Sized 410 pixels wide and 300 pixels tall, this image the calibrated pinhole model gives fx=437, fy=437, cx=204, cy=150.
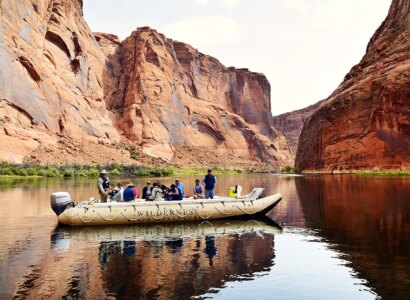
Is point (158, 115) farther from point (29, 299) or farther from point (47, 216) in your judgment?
point (29, 299)

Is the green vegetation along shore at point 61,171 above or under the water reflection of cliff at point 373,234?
above

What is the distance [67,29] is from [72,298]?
97.5m

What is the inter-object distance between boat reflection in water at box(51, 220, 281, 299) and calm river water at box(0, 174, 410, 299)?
0.09 ft

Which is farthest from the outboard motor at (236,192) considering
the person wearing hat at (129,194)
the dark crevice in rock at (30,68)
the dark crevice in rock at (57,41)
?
the dark crevice in rock at (57,41)

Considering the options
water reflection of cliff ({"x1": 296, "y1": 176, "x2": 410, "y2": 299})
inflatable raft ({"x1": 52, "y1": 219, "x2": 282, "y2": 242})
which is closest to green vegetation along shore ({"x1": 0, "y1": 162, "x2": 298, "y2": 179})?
inflatable raft ({"x1": 52, "y1": 219, "x2": 282, "y2": 242})

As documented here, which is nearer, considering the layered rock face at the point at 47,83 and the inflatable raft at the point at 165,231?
the inflatable raft at the point at 165,231

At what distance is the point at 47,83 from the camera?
82.8 m

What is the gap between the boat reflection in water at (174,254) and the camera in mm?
10172

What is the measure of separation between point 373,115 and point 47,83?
60.3 metres

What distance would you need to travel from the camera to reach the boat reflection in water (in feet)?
33.4

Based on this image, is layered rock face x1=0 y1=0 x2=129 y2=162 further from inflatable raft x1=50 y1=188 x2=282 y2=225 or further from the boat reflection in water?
the boat reflection in water

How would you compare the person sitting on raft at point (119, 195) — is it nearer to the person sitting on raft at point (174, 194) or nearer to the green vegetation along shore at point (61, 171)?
the person sitting on raft at point (174, 194)

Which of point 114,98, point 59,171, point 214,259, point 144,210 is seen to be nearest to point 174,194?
point 144,210

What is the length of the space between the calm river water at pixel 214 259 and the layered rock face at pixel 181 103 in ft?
286
